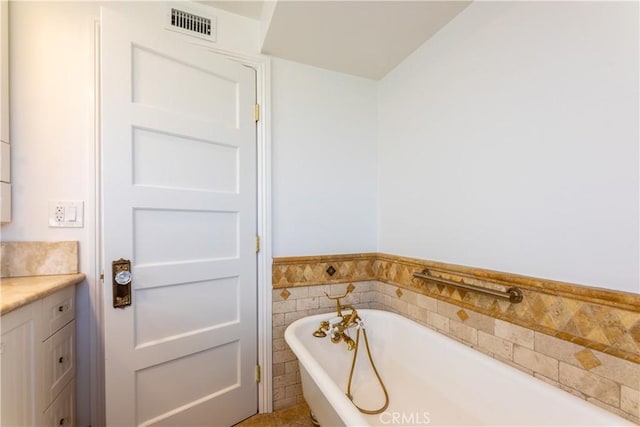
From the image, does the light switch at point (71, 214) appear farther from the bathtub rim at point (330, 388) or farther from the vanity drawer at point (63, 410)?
the bathtub rim at point (330, 388)

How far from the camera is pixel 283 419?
1642mm

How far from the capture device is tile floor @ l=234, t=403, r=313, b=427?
1.60m

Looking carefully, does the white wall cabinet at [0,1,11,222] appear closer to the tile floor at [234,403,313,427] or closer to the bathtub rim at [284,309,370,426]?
the bathtub rim at [284,309,370,426]

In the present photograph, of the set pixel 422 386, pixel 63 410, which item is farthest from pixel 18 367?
pixel 422 386

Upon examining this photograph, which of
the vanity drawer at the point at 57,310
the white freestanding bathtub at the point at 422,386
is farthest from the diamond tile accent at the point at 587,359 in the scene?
the vanity drawer at the point at 57,310

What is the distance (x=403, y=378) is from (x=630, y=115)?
4.90 ft

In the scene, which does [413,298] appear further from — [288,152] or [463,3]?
[463,3]

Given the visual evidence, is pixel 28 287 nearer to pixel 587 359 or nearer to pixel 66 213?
pixel 66 213

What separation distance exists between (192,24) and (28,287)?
155 cm

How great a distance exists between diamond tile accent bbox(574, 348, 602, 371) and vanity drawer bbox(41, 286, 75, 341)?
6.72ft

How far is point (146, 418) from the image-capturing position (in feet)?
4.44

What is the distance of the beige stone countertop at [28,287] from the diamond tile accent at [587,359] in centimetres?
193

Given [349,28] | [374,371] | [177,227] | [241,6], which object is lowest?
[374,371]

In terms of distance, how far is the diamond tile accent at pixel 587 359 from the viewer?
3.02 feet
